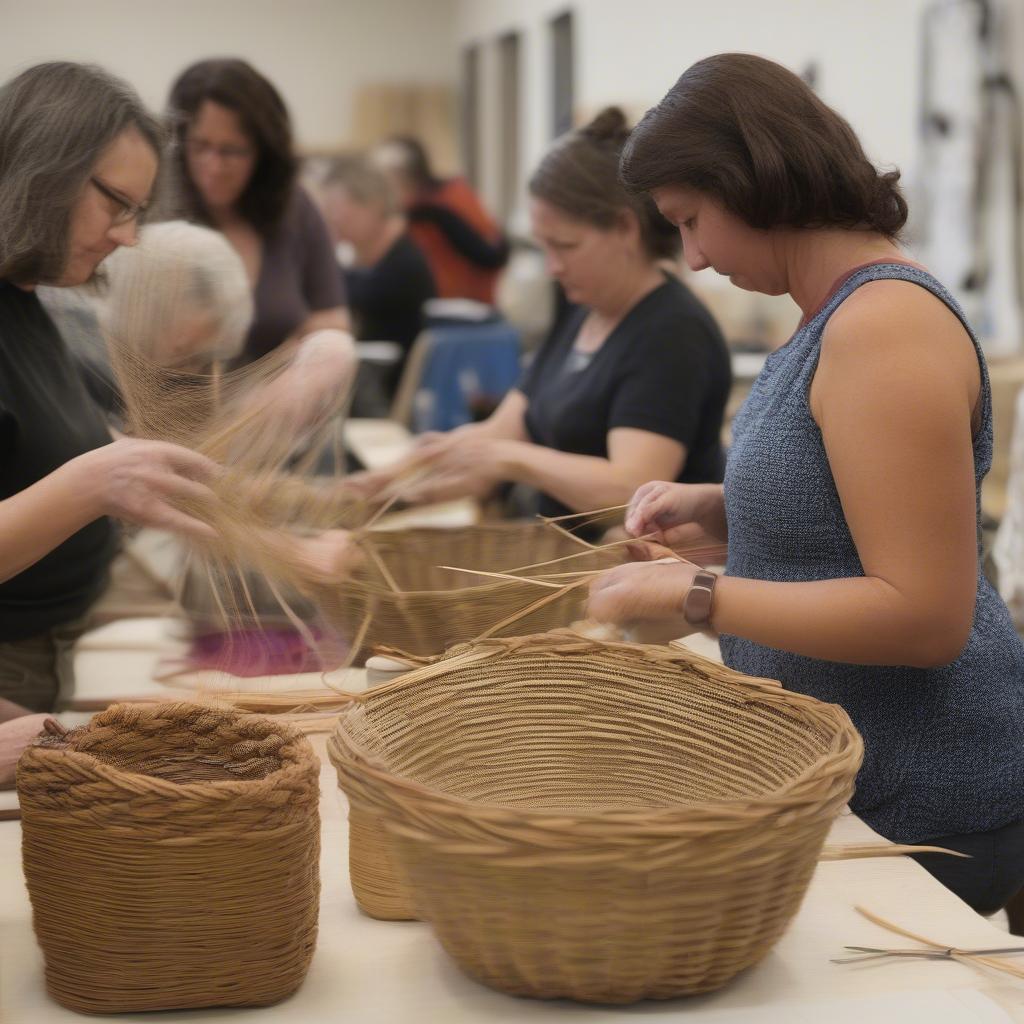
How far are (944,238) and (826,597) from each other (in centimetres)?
361

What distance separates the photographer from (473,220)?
7094 mm

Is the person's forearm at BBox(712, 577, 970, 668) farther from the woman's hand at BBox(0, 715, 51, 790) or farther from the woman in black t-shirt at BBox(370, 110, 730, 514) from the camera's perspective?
the woman in black t-shirt at BBox(370, 110, 730, 514)

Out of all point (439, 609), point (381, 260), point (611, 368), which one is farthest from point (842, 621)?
point (381, 260)

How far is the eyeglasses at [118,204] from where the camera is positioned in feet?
5.19

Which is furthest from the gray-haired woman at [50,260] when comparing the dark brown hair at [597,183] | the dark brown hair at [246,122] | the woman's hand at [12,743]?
the dark brown hair at [246,122]

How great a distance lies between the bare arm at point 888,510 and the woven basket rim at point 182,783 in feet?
1.07

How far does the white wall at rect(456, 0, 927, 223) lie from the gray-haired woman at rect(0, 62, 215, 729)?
2.39 m

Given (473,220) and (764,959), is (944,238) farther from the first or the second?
(764,959)

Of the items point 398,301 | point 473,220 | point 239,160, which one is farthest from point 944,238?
point 473,220

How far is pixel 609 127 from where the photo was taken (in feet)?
7.51

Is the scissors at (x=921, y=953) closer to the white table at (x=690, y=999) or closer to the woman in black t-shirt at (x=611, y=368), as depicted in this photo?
the white table at (x=690, y=999)

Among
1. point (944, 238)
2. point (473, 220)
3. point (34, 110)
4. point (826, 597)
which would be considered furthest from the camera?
point (473, 220)

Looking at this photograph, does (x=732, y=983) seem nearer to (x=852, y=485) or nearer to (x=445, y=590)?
(x=852, y=485)

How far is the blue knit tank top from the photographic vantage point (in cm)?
131
